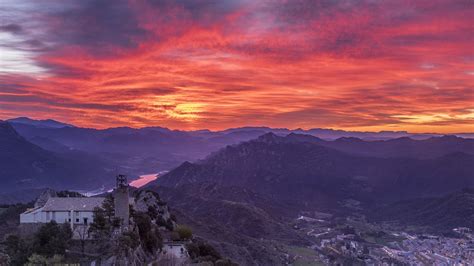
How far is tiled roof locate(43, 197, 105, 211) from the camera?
6101 cm

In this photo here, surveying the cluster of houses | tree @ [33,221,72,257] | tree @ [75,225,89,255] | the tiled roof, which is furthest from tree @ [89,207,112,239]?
the tiled roof

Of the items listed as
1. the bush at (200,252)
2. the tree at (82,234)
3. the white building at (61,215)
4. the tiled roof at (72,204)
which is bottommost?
the bush at (200,252)

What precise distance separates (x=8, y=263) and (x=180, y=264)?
19642 millimetres

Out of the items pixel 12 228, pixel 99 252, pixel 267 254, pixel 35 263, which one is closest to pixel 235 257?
pixel 267 254

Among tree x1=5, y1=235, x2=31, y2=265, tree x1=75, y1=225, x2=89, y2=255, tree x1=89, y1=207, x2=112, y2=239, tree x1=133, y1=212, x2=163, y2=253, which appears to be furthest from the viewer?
tree x1=133, y1=212, x2=163, y2=253

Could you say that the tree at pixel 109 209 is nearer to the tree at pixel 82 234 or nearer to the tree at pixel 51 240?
the tree at pixel 82 234

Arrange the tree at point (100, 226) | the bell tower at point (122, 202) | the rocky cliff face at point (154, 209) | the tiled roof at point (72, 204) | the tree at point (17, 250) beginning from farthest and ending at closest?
the rocky cliff face at point (154, 209) < the bell tower at point (122, 202) < the tiled roof at point (72, 204) < the tree at point (100, 226) < the tree at point (17, 250)

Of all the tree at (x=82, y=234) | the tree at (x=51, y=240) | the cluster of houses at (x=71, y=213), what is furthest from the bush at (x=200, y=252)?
the tree at (x=51, y=240)

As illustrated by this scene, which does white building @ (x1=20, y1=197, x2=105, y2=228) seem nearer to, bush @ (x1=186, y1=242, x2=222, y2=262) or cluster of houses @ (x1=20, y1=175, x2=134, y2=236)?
cluster of houses @ (x1=20, y1=175, x2=134, y2=236)

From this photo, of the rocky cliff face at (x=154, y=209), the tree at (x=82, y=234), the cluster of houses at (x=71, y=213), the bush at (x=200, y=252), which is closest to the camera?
the tree at (x=82, y=234)

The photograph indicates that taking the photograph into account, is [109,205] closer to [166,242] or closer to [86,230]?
[86,230]

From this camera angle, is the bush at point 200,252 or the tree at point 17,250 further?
the bush at point 200,252

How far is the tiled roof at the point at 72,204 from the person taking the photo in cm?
6101

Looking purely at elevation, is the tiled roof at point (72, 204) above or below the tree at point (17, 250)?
above
